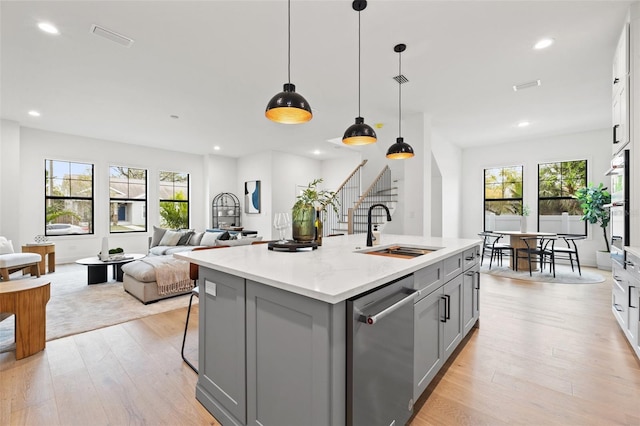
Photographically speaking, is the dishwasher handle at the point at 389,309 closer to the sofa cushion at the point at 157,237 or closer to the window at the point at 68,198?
the sofa cushion at the point at 157,237

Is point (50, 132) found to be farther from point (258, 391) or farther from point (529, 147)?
point (529, 147)

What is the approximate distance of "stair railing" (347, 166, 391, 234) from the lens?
288 inches

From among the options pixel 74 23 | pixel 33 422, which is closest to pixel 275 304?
pixel 33 422

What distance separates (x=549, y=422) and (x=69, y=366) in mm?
3286

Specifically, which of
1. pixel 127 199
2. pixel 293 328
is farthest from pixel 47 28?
pixel 127 199

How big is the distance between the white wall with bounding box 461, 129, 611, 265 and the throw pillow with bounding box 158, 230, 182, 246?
23.6ft

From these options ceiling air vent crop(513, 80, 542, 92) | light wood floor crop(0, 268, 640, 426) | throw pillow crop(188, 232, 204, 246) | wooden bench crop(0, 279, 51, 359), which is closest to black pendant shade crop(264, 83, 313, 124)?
light wood floor crop(0, 268, 640, 426)

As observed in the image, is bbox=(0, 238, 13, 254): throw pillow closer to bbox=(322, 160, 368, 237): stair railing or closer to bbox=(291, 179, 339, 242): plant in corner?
bbox=(291, 179, 339, 242): plant in corner

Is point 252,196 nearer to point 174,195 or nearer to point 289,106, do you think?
point 174,195

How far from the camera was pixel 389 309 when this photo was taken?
1328 mm

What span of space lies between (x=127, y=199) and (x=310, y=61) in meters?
6.56

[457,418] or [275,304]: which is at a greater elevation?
[275,304]

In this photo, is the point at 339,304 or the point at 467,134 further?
the point at 467,134

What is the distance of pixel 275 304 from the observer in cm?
132
